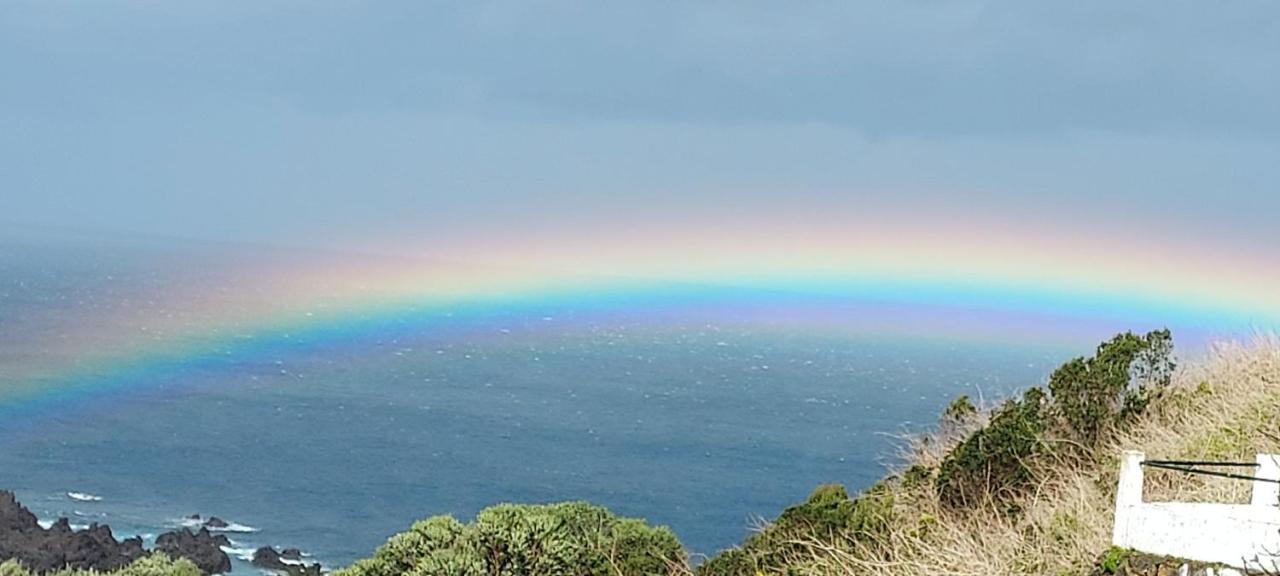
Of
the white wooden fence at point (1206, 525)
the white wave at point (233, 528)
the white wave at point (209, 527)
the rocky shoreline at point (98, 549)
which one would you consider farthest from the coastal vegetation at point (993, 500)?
the white wave at point (209, 527)

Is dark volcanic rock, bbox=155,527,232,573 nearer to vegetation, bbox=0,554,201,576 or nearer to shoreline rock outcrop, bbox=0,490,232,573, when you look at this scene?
shoreline rock outcrop, bbox=0,490,232,573

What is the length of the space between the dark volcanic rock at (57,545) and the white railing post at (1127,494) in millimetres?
29309

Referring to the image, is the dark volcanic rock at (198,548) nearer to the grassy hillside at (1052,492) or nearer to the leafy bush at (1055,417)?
the grassy hillside at (1052,492)

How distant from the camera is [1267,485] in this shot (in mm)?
6812

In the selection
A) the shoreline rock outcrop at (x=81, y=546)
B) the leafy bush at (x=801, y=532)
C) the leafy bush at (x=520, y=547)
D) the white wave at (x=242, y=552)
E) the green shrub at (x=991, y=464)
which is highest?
the green shrub at (x=991, y=464)

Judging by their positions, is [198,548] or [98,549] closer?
[98,549]

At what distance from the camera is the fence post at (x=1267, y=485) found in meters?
6.74

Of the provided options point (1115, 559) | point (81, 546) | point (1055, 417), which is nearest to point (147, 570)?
point (81, 546)

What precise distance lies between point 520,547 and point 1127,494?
30.3 feet

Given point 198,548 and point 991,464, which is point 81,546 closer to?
point 198,548

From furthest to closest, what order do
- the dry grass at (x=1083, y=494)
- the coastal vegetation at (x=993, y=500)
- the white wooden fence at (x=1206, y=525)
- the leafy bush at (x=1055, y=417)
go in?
the leafy bush at (x=1055, y=417), the coastal vegetation at (x=993, y=500), the dry grass at (x=1083, y=494), the white wooden fence at (x=1206, y=525)

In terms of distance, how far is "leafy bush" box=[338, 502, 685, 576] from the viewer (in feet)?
47.6

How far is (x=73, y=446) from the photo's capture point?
59.1m

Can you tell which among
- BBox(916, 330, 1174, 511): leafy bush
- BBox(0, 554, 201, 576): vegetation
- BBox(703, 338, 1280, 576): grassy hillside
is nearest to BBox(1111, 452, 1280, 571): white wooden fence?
BBox(703, 338, 1280, 576): grassy hillside
